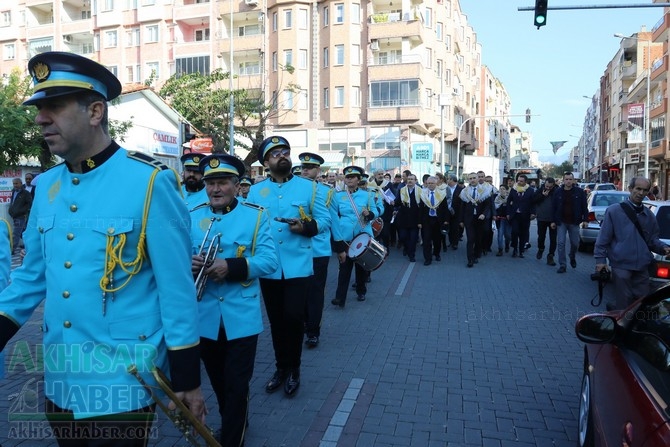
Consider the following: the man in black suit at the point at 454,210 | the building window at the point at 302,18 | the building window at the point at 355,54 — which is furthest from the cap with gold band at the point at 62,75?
the building window at the point at 302,18

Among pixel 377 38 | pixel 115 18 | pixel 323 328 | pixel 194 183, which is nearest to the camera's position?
pixel 194 183

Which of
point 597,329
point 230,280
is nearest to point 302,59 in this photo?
point 230,280

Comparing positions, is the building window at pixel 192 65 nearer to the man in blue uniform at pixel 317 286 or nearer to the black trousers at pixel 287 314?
the man in blue uniform at pixel 317 286

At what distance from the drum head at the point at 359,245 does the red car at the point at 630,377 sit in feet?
14.3

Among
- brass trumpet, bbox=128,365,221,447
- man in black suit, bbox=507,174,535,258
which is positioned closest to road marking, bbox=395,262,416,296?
man in black suit, bbox=507,174,535,258

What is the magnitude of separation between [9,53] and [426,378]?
202 ft

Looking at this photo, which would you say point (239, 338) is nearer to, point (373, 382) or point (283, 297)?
point (283, 297)

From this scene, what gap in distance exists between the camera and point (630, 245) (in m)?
6.27

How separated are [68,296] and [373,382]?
3657mm

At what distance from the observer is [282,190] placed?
5.31 metres

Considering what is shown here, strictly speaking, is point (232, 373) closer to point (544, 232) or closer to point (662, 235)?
point (662, 235)

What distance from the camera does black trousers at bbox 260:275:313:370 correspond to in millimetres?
4875

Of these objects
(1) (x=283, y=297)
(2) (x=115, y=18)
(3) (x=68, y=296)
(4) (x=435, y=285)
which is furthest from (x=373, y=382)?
(2) (x=115, y=18)

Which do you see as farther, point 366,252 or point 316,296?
point 366,252
